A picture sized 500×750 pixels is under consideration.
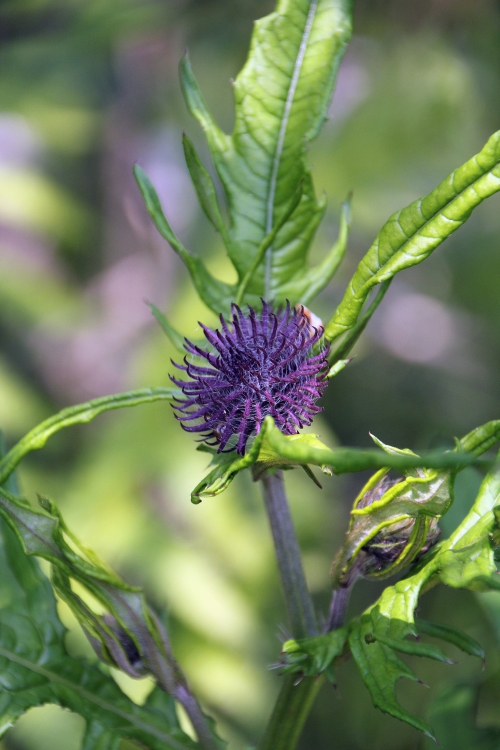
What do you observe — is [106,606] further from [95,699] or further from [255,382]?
[255,382]

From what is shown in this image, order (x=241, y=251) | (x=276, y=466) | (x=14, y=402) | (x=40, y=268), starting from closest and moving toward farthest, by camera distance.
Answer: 1. (x=276, y=466)
2. (x=241, y=251)
3. (x=14, y=402)
4. (x=40, y=268)

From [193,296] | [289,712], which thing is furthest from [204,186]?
[193,296]

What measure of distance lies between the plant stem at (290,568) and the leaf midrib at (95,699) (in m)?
0.37

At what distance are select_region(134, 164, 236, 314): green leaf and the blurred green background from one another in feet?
5.38

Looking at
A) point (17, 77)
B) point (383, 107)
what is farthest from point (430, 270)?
point (17, 77)

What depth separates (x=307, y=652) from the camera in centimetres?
119

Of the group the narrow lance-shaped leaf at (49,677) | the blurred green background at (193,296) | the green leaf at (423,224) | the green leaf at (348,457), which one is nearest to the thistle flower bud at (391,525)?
the green leaf at (348,457)

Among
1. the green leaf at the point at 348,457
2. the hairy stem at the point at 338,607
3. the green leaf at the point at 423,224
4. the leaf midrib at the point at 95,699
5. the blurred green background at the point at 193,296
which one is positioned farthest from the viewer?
the blurred green background at the point at 193,296

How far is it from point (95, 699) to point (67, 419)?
67 centimetres

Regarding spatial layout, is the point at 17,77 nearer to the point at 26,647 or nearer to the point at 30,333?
the point at 30,333

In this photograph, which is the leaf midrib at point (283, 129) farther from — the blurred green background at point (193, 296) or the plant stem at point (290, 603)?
the blurred green background at point (193, 296)

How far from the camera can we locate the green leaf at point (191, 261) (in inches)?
54.0

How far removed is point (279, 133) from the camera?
1391mm

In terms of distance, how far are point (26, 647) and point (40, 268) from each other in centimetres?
367
